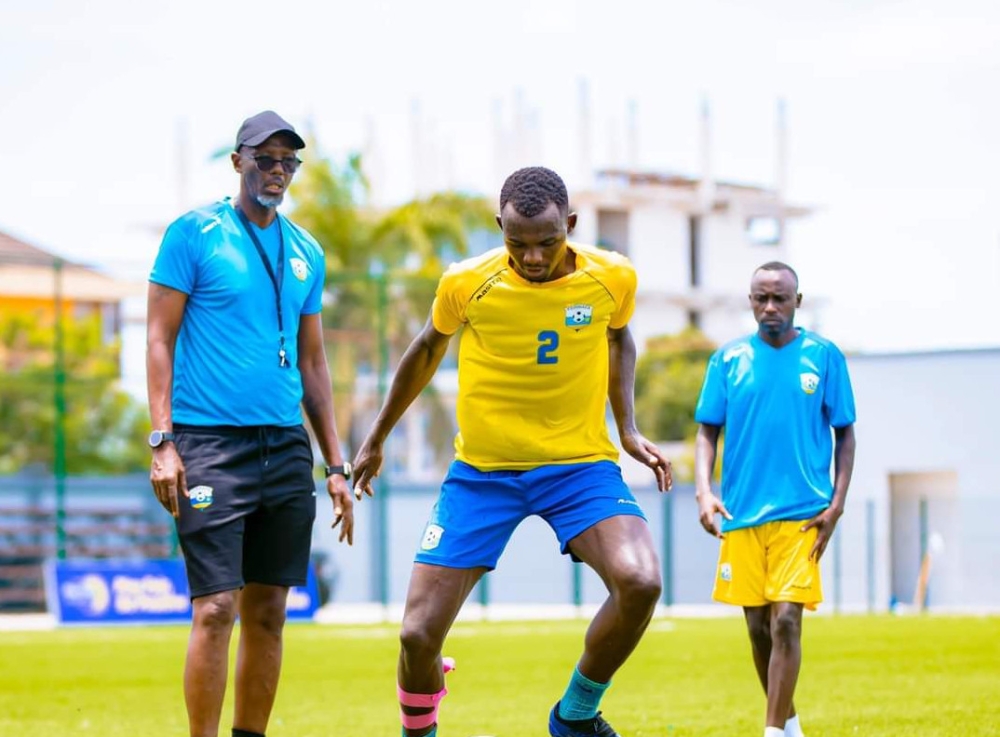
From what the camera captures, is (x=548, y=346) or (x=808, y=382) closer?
(x=548, y=346)

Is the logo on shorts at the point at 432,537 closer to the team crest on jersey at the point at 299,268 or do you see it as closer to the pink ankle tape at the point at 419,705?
the pink ankle tape at the point at 419,705

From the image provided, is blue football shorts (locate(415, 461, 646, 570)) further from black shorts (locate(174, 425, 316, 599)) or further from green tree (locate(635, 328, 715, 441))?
green tree (locate(635, 328, 715, 441))

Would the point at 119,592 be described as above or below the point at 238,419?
below

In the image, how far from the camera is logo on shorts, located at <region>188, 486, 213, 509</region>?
6930 mm

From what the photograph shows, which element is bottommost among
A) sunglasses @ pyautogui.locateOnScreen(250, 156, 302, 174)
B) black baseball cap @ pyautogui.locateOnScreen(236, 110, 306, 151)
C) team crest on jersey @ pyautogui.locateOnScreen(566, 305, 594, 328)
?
team crest on jersey @ pyautogui.locateOnScreen(566, 305, 594, 328)

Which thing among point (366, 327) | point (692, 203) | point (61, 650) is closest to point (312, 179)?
point (366, 327)

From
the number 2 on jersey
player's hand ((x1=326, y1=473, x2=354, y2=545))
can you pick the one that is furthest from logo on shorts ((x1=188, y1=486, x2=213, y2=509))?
the number 2 on jersey

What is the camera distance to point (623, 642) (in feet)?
23.2

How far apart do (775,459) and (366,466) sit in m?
2.26

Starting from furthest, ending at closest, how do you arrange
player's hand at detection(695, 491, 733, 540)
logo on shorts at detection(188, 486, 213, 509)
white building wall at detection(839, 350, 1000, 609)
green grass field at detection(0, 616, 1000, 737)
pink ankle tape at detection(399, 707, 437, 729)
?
white building wall at detection(839, 350, 1000, 609) < green grass field at detection(0, 616, 1000, 737) < player's hand at detection(695, 491, 733, 540) < pink ankle tape at detection(399, 707, 437, 729) < logo on shorts at detection(188, 486, 213, 509)

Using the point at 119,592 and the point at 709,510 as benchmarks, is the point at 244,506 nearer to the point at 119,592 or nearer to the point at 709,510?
the point at 709,510

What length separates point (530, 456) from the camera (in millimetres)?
7152

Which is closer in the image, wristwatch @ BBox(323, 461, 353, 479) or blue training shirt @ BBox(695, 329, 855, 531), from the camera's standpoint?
wristwatch @ BBox(323, 461, 353, 479)

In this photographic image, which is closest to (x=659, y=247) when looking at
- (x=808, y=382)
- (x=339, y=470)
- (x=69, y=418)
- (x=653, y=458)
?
(x=69, y=418)
